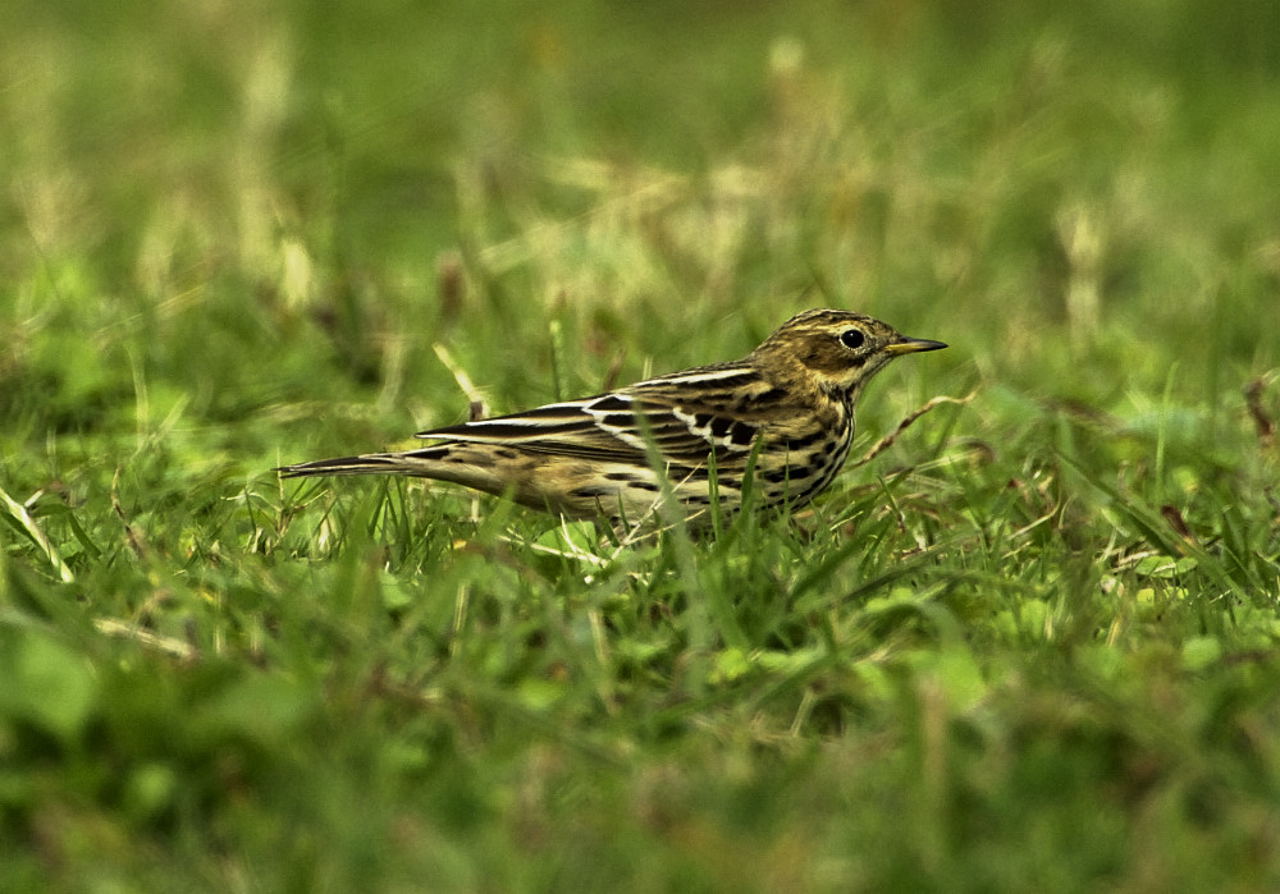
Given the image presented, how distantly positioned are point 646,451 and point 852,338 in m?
1.17

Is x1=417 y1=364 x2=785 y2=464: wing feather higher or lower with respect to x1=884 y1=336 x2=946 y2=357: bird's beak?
lower

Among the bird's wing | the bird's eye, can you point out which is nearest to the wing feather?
the bird's wing

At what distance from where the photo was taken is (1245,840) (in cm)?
317

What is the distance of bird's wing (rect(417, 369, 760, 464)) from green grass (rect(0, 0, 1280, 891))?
25cm

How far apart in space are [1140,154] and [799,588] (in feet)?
27.1

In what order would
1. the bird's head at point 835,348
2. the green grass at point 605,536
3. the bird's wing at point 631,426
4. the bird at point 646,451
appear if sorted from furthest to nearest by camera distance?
the bird's head at point 835,348
the bird's wing at point 631,426
the bird at point 646,451
the green grass at point 605,536

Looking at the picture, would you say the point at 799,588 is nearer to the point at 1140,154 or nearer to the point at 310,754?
the point at 310,754

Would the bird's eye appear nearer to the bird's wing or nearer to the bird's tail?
the bird's wing

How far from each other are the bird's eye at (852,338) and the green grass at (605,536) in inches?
14.4

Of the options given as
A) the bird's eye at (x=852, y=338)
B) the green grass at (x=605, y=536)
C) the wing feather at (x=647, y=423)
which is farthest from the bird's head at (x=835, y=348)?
the green grass at (x=605, y=536)

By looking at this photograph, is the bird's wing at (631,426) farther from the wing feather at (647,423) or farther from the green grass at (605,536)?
the green grass at (605,536)

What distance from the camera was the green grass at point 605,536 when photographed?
330 cm

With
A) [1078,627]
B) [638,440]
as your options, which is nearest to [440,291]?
[638,440]

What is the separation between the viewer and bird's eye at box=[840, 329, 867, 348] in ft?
20.1
